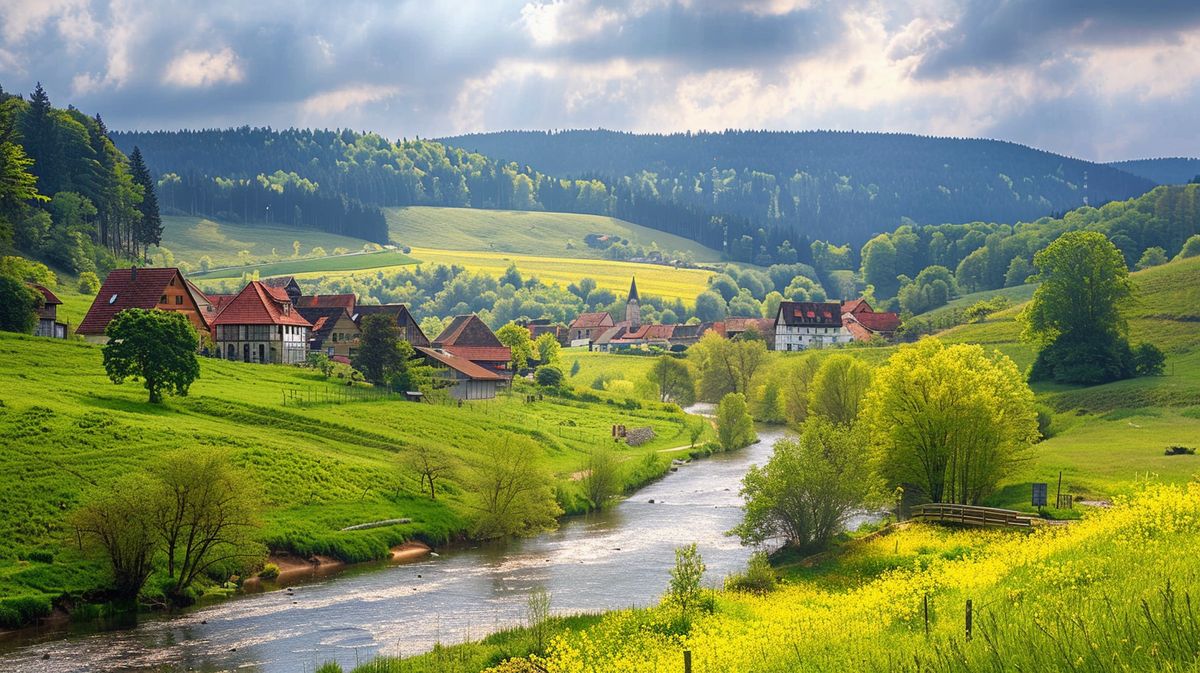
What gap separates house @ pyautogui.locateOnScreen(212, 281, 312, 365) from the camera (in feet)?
359

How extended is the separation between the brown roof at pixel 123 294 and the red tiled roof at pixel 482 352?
3237 centimetres

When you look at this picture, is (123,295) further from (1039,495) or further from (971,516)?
(1039,495)

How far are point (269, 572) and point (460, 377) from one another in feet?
180

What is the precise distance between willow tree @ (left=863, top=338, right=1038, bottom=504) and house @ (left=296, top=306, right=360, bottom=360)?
74.5 m

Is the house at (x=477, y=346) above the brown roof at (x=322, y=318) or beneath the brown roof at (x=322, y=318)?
beneath

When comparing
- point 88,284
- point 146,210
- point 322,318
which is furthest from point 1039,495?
point 146,210

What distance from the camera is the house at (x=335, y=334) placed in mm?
125500

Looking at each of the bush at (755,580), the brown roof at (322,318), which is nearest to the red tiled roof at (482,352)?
the brown roof at (322,318)

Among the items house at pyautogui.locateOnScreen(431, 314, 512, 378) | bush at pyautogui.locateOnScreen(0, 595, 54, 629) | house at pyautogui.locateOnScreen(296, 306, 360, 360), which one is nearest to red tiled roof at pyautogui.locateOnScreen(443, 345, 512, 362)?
house at pyautogui.locateOnScreen(431, 314, 512, 378)

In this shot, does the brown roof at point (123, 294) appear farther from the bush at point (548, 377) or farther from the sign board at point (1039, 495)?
the sign board at point (1039, 495)

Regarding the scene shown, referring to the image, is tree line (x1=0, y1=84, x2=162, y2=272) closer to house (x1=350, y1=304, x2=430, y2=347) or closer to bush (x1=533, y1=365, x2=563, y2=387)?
house (x1=350, y1=304, x2=430, y2=347)

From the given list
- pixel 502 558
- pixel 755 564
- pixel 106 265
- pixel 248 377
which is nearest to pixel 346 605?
pixel 502 558

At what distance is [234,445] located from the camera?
6762cm

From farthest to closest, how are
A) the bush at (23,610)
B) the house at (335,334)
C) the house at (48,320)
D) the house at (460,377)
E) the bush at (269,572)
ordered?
the house at (335,334)
the house at (460,377)
the house at (48,320)
the bush at (269,572)
the bush at (23,610)
